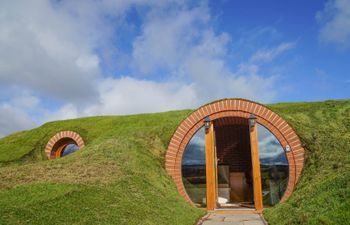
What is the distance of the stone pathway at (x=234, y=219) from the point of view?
8.01 m

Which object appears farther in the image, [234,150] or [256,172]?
[234,150]

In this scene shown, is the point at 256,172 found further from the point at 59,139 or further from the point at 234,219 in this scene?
the point at 59,139

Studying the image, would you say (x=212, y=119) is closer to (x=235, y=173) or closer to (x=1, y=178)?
(x=235, y=173)

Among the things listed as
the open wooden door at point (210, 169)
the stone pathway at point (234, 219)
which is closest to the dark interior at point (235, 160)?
the open wooden door at point (210, 169)

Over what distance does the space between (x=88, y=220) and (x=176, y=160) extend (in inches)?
222

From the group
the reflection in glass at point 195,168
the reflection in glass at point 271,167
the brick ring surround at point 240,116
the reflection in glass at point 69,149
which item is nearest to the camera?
the brick ring surround at point 240,116

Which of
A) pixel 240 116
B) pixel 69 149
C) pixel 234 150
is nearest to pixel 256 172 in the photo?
pixel 240 116

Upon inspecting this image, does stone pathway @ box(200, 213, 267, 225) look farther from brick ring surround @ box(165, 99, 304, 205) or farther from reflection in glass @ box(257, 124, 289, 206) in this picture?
brick ring surround @ box(165, 99, 304, 205)

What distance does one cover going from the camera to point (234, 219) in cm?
862

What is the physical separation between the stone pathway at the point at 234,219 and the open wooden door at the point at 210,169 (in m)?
0.87

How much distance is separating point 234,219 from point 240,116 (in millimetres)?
3578

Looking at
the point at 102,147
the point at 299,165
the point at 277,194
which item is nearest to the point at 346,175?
the point at 299,165

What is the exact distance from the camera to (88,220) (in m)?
5.77

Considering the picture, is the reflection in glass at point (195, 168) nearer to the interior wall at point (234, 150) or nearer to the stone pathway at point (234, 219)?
the stone pathway at point (234, 219)
